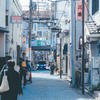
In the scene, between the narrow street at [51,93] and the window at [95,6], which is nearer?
the narrow street at [51,93]

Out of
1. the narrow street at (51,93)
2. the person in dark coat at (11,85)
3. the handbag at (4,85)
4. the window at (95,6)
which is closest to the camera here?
the handbag at (4,85)

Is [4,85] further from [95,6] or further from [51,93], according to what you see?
[95,6]

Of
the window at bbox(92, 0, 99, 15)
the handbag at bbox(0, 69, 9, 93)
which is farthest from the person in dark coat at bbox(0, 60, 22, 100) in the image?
the window at bbox(92, 0, 99, 15)

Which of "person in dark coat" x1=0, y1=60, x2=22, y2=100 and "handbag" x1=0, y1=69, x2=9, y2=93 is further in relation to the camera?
"person in dark coat" x1=0, y1=60, x2=22, y2=100

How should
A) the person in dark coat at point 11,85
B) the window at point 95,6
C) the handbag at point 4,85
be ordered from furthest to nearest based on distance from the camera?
the window at point 95,6
the person in dark coat at point 11,85
the handbag at point 4,85

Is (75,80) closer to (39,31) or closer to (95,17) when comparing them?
(95,17)

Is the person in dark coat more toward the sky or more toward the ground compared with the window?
more toward the ground

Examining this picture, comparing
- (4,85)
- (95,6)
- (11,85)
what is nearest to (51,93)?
(11,85)

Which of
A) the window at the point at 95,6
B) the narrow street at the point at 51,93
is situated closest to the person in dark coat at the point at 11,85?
the narrow street at the point at 51,93

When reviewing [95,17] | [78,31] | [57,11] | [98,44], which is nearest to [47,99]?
[98,44]

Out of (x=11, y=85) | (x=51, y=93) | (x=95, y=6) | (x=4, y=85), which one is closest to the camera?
(x=4, y=85)

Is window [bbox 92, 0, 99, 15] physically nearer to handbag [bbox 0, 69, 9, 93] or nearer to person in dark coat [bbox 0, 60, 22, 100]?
person in dark coat [bbox 0, 60, 22, 100]

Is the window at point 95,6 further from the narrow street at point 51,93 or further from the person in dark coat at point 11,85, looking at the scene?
the person in dark coat at point 11,85

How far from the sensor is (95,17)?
19.1m
